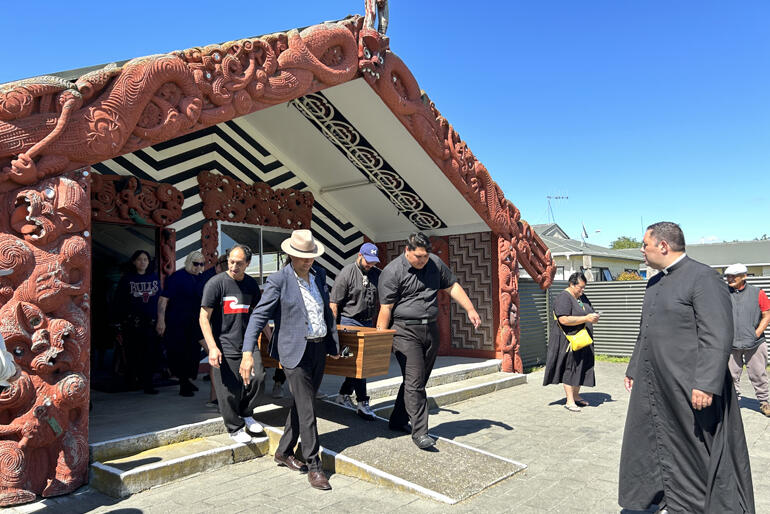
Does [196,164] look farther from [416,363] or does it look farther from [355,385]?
[416,363]

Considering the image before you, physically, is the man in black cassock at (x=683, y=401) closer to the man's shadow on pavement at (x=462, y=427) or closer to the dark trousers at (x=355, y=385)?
the man's shadow on pavement at (x=462, y=427)

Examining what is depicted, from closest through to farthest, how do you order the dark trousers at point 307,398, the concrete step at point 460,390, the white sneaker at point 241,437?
the dark trousers at point 307,398 → the white sneaker at point 241,437 → the concrete step at point 460,390

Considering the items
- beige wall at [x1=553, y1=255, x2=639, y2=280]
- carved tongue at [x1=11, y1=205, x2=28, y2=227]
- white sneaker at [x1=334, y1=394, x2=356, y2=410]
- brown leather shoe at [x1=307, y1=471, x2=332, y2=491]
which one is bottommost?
brown leather shoe at [x1=307, y1=471, x2=332, y2=491]

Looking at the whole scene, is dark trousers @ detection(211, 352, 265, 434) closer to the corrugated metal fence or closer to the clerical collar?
the clerical collar

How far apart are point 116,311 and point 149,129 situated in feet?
10.3

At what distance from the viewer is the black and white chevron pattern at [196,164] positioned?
753cm

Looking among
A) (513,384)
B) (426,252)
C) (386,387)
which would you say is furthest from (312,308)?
(513,384)

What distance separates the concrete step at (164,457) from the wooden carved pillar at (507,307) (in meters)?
5.07

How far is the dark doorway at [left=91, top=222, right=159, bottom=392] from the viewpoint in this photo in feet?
25.4

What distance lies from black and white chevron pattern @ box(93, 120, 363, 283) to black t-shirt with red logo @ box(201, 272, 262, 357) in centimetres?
302

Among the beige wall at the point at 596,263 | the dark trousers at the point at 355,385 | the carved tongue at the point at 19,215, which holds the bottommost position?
the dark trousers at the point at 355,385

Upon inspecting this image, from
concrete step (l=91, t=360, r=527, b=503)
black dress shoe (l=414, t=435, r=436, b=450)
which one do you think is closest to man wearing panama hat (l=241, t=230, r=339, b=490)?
concrete step (l=91, t=360, r=527, b=503)

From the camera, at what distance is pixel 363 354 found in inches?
195

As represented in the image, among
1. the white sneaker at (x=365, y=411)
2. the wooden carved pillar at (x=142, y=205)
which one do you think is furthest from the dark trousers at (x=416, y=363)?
the wooden carved pillar at (x=142, y=205)
